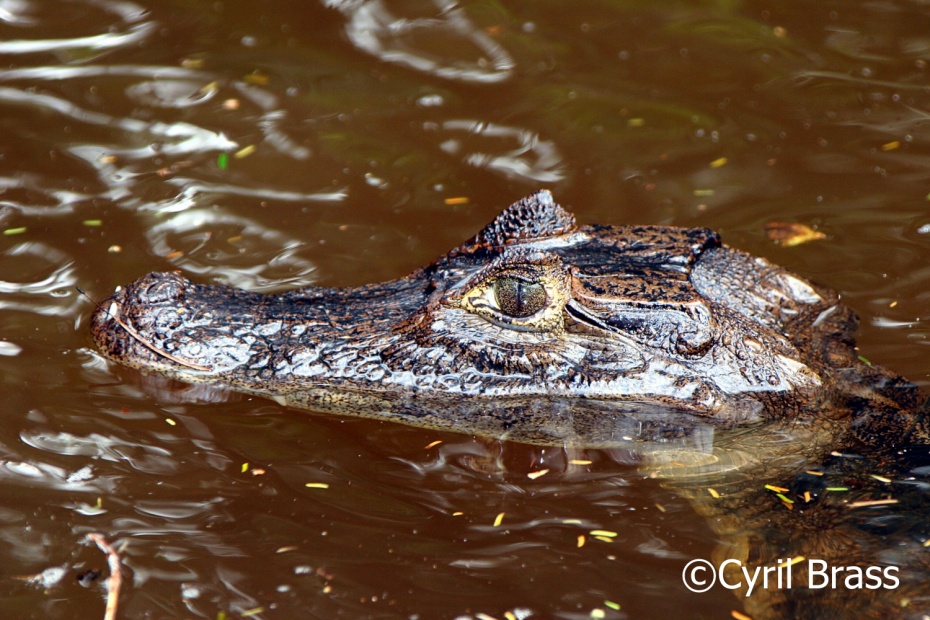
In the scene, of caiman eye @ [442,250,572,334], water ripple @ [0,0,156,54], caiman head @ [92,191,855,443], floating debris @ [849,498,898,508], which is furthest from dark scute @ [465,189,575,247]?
water ripple @ [0,0,156,54]

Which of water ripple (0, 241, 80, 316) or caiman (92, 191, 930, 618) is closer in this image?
caiman (92, 191, 930, 618)

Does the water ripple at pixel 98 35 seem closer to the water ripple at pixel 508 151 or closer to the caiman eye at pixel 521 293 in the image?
the water ripple at pixel 508 151

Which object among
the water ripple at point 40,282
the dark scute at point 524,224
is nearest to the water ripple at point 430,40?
the dark scute at point 524,224

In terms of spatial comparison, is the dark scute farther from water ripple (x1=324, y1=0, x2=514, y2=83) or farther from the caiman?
water ripple (x1=324, y1=0, x2=514, y2=83)

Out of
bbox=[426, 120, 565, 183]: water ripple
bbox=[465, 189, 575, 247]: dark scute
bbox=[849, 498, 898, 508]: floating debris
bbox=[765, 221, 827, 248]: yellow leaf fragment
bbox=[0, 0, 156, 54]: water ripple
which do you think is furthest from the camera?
bbox=[0, 0, 156, 54]: water ripple

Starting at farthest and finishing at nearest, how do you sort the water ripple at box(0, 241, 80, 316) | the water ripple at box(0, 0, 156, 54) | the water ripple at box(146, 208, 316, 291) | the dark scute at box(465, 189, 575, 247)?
the water ripple at box(0, 0, 156, 54), the water ripple at box(146, 208, 316, 291), the water ripple at box(0, 241, 80, 316), the dark scute at box(465, 189, 575, 247)

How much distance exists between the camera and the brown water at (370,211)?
3754 mm

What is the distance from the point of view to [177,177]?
6207 mm

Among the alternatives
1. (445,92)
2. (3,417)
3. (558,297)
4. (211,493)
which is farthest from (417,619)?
(445,92)

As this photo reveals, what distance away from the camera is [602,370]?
13.4 feet

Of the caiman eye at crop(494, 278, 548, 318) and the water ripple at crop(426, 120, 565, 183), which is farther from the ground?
the caiman eye at crop(494, 278, 548, 318)

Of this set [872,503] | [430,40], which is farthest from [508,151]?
[872,503]

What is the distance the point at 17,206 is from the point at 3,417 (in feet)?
6.70

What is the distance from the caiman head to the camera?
4.05 metres
